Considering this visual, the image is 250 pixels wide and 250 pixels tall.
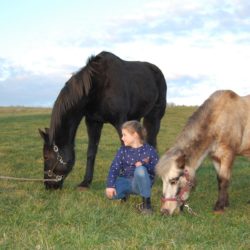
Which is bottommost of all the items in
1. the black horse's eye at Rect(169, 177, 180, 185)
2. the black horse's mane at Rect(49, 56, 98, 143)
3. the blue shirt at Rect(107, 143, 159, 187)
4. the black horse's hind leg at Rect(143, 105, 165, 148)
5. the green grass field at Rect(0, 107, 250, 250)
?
the green grass field at Rect(0, 107, 250, 250)

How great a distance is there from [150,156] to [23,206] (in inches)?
79.5

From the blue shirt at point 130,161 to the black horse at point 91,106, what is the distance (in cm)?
165

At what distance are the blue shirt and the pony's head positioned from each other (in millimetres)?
527

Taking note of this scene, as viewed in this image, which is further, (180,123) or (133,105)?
(180,123)

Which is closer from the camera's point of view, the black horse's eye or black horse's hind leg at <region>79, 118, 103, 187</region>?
the black horse's eye

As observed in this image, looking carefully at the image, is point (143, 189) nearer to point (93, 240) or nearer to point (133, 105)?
point (93, 240)

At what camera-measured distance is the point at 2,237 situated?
5.45 metres

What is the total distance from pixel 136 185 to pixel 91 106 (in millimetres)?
2540

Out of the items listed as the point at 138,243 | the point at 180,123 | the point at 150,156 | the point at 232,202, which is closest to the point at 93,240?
the point at 138,243

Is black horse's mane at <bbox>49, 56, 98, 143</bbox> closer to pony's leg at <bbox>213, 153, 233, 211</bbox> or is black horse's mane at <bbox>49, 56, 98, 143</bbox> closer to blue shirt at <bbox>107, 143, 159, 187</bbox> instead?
blue shirt at <bbox>107, 143, 159, 187</bbox>

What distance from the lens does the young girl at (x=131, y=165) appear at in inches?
288

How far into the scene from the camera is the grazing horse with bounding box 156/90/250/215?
270 inches

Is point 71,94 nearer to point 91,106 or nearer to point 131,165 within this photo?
point 91,106

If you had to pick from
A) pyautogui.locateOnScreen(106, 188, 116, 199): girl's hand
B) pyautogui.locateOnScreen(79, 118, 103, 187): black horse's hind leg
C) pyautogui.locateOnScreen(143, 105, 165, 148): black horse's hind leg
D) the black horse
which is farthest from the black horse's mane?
pyautogui.locateOnScreen(143, 105, 165, 148): black horse's hind leg
